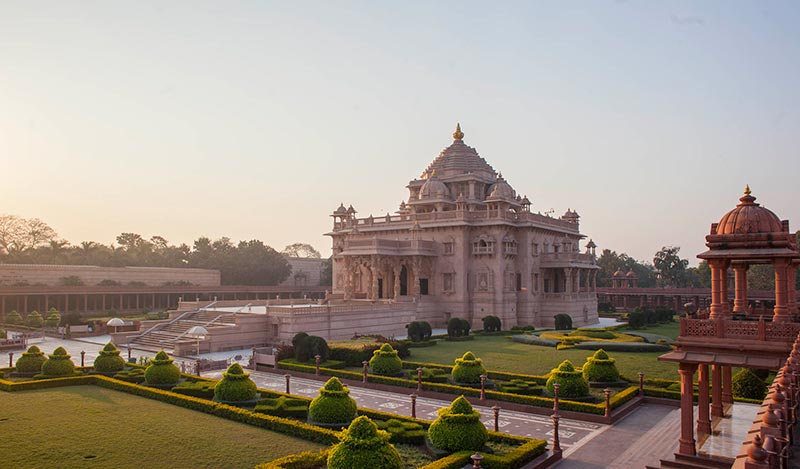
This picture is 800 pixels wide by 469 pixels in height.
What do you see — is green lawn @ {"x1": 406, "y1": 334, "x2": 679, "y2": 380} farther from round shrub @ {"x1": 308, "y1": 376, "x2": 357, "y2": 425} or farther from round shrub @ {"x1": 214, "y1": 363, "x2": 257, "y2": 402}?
round shrub @ {"x1": 214, "y1": 363, "x2": 257, "y2": 402}

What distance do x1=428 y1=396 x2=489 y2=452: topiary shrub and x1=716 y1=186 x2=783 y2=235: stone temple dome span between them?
8146 mm

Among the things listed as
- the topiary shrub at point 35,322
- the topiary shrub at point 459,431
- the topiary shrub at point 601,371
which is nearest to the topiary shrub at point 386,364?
the topiary shrub at point 601,371

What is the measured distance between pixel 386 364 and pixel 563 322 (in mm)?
25808

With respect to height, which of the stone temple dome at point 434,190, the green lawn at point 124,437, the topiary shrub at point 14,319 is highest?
the stone temple dome at point 434,190

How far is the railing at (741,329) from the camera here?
1369 centimetres

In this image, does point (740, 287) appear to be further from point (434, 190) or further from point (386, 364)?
point (434, 190)

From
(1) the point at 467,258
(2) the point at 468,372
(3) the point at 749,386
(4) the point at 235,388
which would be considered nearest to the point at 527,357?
(2) the point at 468,372

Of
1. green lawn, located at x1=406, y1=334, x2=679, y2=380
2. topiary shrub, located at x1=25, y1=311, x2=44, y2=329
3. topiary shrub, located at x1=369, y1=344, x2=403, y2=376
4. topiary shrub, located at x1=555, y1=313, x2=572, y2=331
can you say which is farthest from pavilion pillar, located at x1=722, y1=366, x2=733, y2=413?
topiary shrub, located at x1=25, y1=311, x2=44, y2=329

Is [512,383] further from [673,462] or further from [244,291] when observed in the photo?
[244,291]

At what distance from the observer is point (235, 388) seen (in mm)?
20516

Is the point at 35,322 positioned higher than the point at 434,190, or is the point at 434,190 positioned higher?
the point at 434,190

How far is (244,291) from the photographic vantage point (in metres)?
75.9

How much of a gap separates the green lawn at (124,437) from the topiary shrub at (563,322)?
34457 millimetres

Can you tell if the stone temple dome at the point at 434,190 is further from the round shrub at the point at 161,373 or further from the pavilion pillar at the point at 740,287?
the pavilion pillar at the point at 740,287
